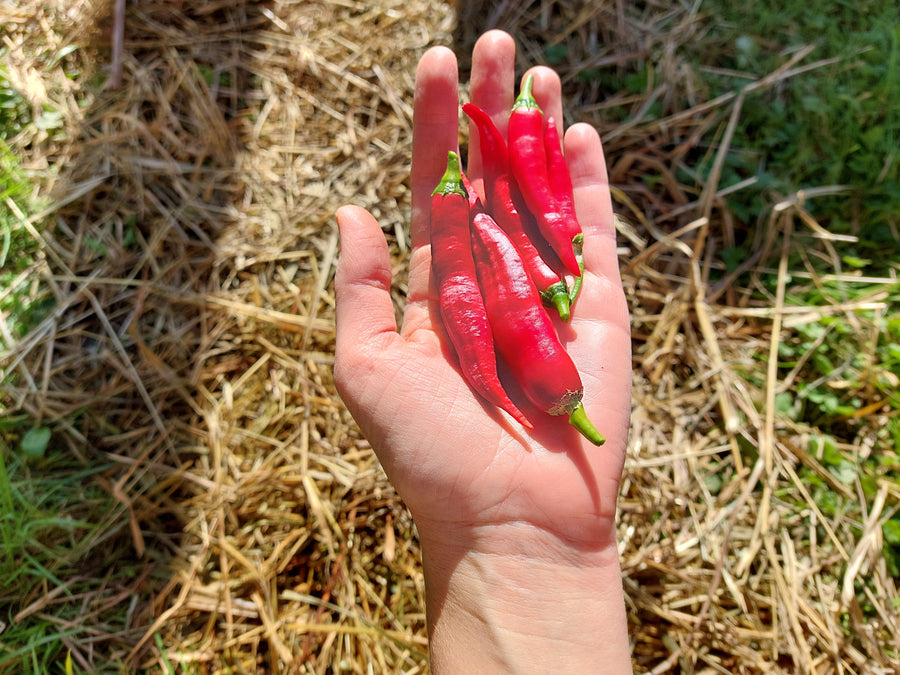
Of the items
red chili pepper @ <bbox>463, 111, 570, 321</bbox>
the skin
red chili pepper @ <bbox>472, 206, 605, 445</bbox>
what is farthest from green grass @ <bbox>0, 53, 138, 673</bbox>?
red chili pepper @ <bbox>463, 111, 570, 321</bbox>

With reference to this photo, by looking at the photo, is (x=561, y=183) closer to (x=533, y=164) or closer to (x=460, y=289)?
(x=533, y=164)

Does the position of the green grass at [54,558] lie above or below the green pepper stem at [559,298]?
below

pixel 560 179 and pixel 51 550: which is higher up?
pixel 560 179

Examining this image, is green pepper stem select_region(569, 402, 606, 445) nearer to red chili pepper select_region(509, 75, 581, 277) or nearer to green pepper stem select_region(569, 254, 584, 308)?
green pepper stem select_region(569, 254, 584, 308)

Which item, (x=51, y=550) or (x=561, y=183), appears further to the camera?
(x=51, y=550)

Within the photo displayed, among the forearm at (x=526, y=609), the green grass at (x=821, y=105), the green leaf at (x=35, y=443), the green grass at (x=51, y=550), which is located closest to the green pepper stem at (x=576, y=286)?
the forearm at (x=526, y=609)

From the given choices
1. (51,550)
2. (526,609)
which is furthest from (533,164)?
(51,550)

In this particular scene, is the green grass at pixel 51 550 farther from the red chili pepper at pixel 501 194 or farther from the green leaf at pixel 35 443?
the red chili pepper at pixel 501 194
